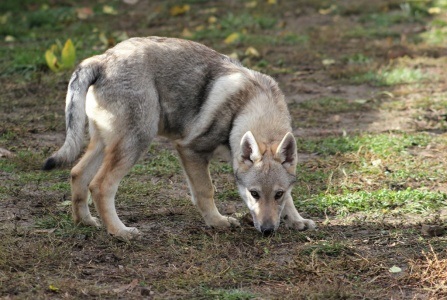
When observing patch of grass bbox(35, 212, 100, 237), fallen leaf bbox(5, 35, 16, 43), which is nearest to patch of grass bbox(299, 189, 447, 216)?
patch of grass bbox(35, 212, 100, 237)

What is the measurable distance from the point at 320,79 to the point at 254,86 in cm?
521

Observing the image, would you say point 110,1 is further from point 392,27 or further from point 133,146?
point 133,146

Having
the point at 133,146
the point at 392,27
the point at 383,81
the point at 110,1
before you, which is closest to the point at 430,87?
the point at 383,81

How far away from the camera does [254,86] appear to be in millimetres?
6480

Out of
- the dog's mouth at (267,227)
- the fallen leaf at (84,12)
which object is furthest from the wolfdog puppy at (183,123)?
the fallen leaf at (84,12)

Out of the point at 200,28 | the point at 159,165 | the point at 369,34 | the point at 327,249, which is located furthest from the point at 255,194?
the point at 369,34

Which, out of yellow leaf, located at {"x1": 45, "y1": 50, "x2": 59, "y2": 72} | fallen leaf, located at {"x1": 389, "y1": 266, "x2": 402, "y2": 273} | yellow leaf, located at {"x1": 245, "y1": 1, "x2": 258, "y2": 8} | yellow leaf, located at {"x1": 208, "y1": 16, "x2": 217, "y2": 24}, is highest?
fallen leaf, located at {"x1": 389, "y1": 266, "x2": 402, "y2": 273}

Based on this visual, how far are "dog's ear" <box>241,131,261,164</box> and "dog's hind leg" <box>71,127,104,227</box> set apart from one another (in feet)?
3.63

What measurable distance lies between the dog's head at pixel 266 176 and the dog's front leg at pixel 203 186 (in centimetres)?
35

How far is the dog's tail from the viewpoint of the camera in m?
5.55

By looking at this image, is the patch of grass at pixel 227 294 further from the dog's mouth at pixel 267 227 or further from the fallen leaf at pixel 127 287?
the dog's mouth at pixel 267 227

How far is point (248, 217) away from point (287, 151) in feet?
2.27

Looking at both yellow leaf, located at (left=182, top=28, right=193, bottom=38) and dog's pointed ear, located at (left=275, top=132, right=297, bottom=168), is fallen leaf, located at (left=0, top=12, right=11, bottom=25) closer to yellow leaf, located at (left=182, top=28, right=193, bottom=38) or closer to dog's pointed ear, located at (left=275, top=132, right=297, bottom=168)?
yellow leaf, located at (left=182, top=28, right=193, bottom=38)

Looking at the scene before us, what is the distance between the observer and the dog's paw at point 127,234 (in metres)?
6.01
